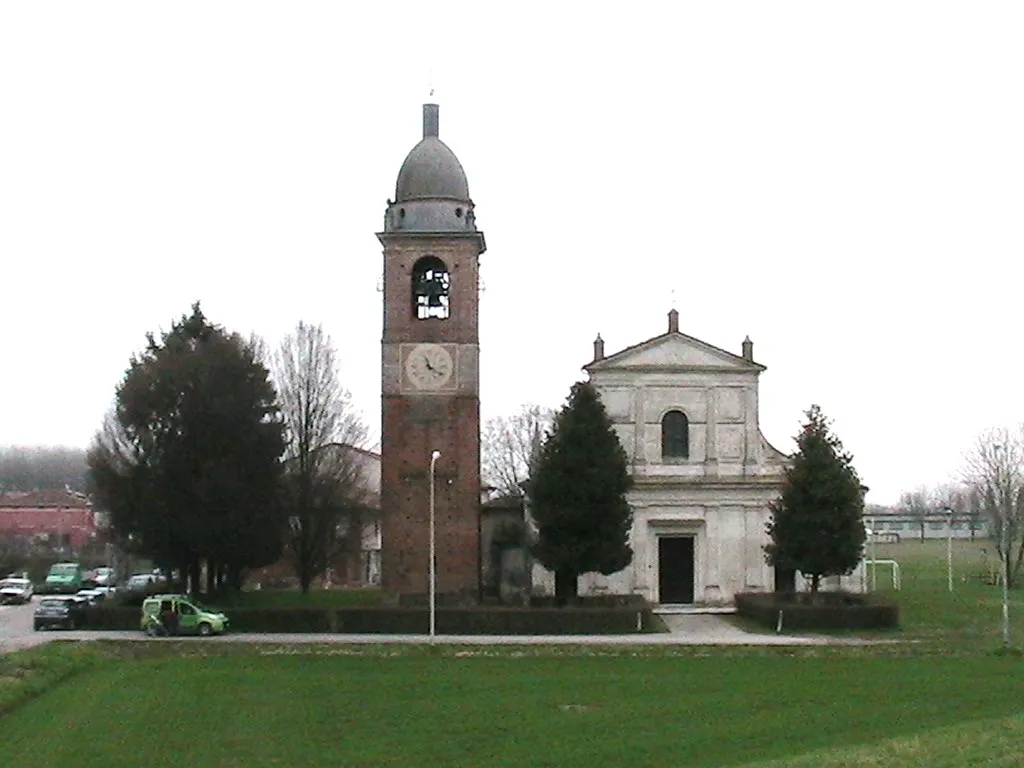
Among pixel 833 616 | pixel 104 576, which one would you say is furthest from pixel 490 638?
pixel 104 576

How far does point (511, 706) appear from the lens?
70.7 ft

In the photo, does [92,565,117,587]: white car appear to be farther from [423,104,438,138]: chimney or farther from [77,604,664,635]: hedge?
[423,104,438,138]: chimney

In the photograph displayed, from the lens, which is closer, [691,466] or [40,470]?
[691,466]

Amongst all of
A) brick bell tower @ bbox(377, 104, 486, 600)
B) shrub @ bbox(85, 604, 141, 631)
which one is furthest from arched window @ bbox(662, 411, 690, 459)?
shrub @ bbox(85, 604, 141, 631)

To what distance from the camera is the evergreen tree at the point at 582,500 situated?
139ft

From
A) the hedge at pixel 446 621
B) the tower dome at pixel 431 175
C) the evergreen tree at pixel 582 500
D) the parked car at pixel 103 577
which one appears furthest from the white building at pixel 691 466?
the parked car at pixel 103 577

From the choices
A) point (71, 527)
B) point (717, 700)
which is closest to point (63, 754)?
point (717, 700)

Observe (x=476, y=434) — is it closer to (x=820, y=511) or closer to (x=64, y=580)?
(x=820, y=511)

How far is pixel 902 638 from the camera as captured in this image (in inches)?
1454

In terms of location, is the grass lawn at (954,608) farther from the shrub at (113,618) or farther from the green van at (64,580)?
the green van at (64,580)

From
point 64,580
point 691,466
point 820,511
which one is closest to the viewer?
point 820,511

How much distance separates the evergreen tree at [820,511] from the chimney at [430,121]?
1545 centimetres

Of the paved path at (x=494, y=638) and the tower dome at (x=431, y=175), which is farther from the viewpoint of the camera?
the tower dome at (x=431, y=175)

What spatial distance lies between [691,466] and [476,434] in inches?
356
